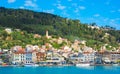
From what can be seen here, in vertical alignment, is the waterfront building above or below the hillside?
below

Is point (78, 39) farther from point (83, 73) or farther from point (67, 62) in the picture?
point (83, 73)

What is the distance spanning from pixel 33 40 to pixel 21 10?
3135 centimetres

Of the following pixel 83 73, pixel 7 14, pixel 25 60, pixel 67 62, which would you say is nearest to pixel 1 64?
pixel 25 60

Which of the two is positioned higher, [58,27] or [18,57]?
[58,27]

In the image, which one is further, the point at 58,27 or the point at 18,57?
the point at 58,27

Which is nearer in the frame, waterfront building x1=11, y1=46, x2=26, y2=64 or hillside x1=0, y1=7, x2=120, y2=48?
waterfront building x1=11, y1=46, x2=26, y2=64

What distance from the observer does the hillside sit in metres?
91.9

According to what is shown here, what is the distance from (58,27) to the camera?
96.3 m

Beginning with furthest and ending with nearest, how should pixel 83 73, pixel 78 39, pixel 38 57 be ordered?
pixel 78 39 → pixel 38 57 → pixel 83 73

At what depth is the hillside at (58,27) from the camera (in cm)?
9195

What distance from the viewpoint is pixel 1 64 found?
6700cm

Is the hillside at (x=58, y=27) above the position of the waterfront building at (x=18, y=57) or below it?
above

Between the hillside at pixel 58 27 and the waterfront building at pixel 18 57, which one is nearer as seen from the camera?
the waterfront building at pixel 18 57

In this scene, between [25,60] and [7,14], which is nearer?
[25,60]
